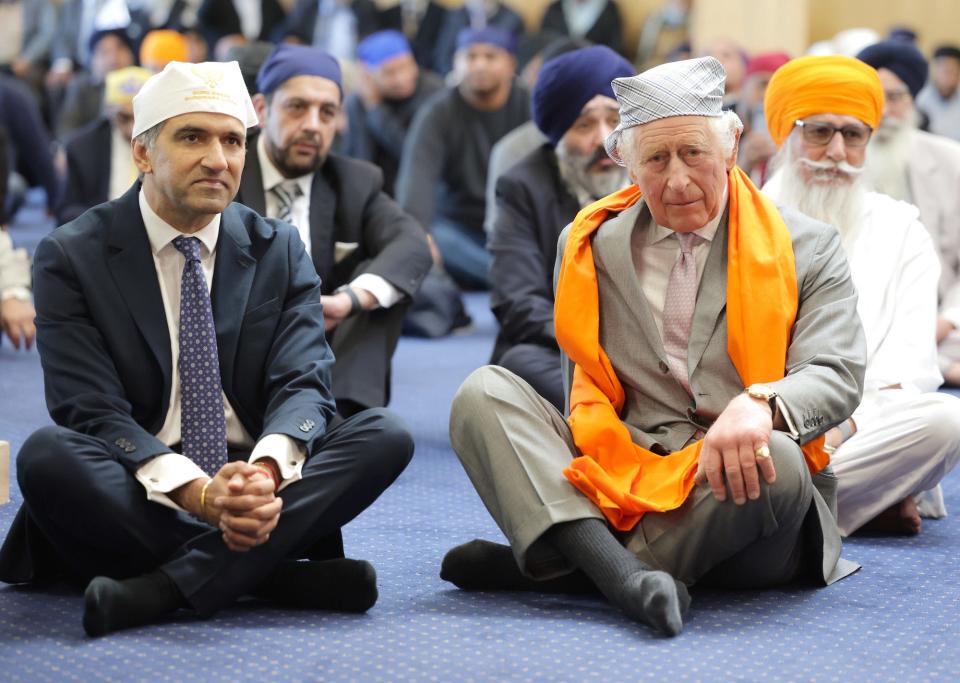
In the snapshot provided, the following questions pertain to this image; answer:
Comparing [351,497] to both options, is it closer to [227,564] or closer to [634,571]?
[227,564]

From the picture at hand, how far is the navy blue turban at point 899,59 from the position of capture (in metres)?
5.69

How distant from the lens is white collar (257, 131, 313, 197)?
14.0ft

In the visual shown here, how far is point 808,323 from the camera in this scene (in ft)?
9.41

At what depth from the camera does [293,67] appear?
433 centimetres

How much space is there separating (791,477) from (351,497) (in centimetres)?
78

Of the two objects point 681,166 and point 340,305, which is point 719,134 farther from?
point 340,305

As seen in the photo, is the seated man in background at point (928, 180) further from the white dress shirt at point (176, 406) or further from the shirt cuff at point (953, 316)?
the white dress shirt at point (176, 406)

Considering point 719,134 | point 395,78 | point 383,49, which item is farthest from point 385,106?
point 719,134

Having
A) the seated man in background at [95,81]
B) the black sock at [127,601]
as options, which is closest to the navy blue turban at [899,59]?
the black sock at [127,601]

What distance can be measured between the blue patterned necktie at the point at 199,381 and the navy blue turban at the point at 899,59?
3572mm

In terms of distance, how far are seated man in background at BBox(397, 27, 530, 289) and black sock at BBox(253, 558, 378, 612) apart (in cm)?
471

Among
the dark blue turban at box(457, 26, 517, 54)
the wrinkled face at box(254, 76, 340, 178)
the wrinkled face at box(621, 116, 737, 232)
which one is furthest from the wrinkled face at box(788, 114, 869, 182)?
the dark blue turban at box(457, 26, 517, 54)

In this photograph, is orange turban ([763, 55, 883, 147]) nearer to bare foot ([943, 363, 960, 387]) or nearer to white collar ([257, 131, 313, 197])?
white collar ([257, 131, 313, 197])

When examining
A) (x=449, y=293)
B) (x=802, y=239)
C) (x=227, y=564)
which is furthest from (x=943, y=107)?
(x=227, y=564)
